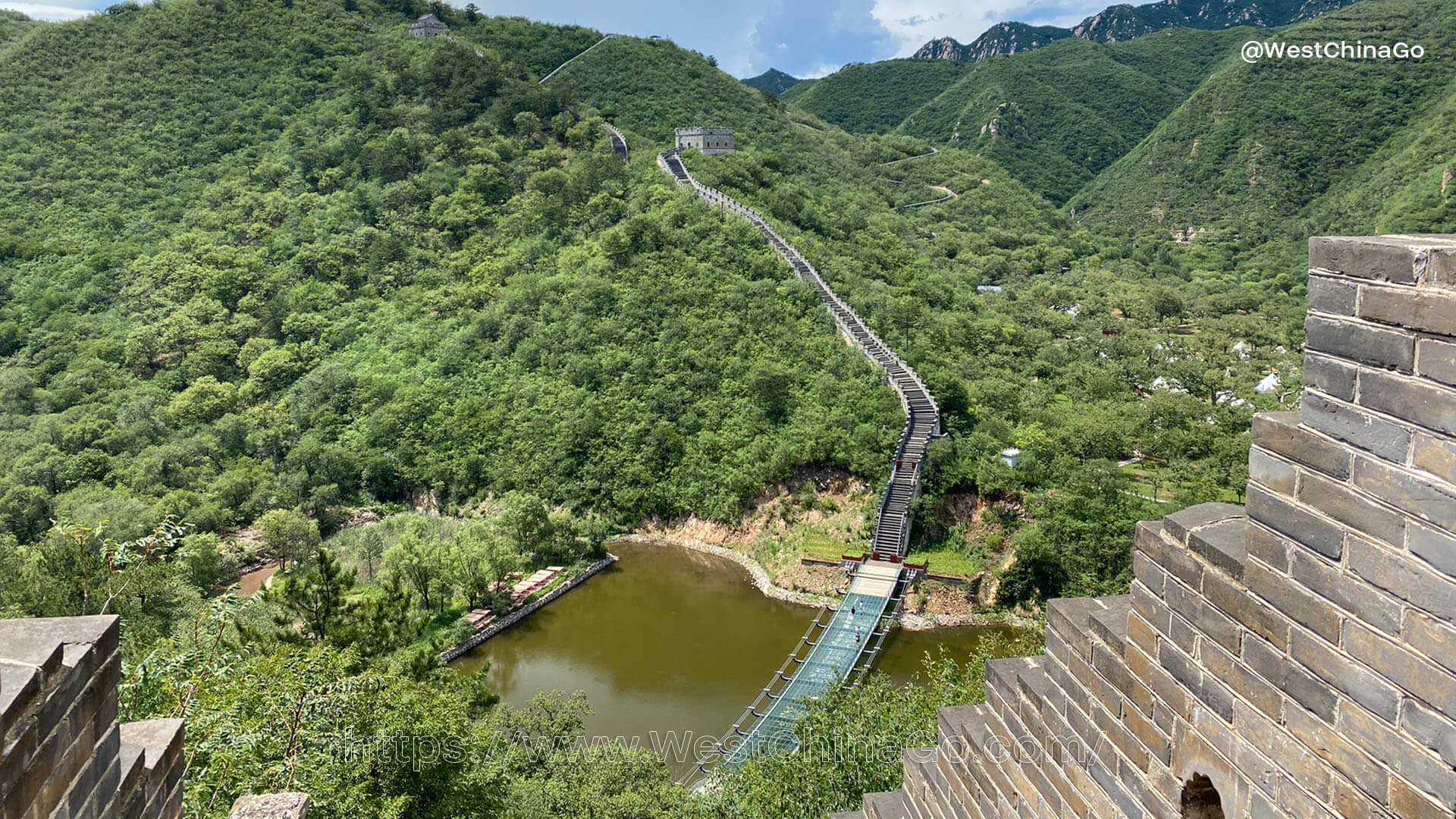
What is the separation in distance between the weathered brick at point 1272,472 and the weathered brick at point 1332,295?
527 millimetres

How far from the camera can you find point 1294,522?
109 inches

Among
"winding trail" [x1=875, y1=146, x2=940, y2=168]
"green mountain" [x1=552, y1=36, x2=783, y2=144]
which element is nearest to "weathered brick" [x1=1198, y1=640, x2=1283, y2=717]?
"green mountain" [x1=552, y1=36, x2=783, y2=144]

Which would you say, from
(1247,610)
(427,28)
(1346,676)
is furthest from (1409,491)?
(427,28)

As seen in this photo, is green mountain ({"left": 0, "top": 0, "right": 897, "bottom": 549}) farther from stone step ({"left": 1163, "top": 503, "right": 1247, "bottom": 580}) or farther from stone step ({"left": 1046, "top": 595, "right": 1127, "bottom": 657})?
stone step ({"left": 1163, "top": 503, "right": 1247, "bottom": 580})

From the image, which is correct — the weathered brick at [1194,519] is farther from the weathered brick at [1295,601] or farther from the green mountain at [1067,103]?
the green mountain at [1067,103]

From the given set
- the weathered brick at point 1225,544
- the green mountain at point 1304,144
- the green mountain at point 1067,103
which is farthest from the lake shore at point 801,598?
the green mountain at point 1067,103

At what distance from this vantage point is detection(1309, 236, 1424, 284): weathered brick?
2439mm

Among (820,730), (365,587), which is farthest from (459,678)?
(365,587)

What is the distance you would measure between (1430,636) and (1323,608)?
1.08 feet

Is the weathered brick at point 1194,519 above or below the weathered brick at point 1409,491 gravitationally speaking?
below

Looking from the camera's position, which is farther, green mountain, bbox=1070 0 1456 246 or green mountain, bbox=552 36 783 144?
green mountain, bbox=1070 0 1456 246

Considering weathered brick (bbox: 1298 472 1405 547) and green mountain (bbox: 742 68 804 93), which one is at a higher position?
green mountain (bbox: 742 68 804 93)

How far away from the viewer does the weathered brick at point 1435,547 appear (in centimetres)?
230

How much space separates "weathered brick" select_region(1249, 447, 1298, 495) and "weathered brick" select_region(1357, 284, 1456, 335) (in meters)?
0.56
